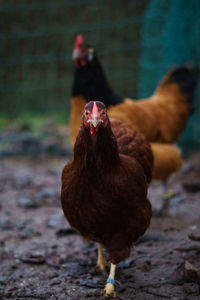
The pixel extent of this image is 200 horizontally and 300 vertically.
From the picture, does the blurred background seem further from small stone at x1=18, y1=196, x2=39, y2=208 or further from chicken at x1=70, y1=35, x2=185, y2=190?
chicken at x1=70, y1=35, x2=185, y2=190

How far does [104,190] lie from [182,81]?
11.2ft

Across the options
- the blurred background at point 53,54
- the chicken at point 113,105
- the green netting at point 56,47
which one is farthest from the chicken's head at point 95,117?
the green netting at point 56,47

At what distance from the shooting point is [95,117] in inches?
79.2

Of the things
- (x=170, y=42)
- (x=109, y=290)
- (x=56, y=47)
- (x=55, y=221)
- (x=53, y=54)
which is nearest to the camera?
(x=109, y=290)

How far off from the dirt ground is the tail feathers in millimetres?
1236

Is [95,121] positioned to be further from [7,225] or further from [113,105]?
[7,225]

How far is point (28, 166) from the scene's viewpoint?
620cm

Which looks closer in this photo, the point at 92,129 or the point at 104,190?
the point at 92,129

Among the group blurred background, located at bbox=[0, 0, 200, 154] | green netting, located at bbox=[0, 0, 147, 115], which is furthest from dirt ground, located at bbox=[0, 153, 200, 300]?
green netting, located at bbox=[0, 0, 147, 115]

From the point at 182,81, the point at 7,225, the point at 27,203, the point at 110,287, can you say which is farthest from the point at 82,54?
the point at 110,287

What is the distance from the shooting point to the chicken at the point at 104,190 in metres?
2.16

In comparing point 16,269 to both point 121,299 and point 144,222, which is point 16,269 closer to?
point 121,299

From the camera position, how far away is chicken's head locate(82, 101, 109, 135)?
6.62 feet

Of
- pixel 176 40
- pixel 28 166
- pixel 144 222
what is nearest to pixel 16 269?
pixel 144 222
